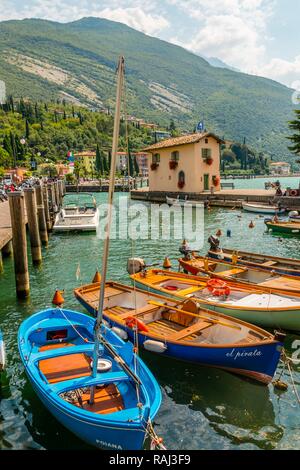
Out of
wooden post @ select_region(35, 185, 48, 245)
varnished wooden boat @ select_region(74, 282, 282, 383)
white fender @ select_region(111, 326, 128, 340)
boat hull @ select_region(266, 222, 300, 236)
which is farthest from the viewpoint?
boat hull @ select_region(266, 222, 300, 236)

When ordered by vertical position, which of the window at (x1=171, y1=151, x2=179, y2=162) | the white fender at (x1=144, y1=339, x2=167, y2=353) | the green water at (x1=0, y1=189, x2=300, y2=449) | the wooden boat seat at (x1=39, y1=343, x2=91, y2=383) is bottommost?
the green water at (x1=0, y1=189, x2=300, y2=449)

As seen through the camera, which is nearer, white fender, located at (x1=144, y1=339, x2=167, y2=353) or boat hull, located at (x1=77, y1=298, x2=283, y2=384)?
boat hull, located at (x1=77, y1=298, x2=283, y2=384)

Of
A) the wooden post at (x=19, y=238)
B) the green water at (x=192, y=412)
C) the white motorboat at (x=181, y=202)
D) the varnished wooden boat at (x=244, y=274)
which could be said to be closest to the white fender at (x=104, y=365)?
the green water at (x=192, y=412)

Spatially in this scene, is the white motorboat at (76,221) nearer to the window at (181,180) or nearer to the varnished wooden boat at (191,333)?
the varnished wooden boat at (191,333)

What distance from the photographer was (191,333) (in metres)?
10.6

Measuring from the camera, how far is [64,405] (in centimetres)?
736

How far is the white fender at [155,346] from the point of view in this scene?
10047 mm

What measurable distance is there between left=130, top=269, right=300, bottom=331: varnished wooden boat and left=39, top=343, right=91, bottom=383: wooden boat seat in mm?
4539

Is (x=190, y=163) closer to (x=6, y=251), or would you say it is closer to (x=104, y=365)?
(x=6, y=251)

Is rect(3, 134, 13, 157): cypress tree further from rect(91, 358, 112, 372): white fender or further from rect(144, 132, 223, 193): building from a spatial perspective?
rect(91, 358, 112, 372): white fender

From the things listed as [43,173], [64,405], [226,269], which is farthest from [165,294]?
[43,173]

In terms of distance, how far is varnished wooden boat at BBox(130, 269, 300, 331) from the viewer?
12492mm

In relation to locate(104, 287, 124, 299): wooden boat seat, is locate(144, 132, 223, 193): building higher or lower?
higher

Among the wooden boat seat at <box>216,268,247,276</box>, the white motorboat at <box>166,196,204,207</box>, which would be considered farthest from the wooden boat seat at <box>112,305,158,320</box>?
the white motorboat at <box>166,196,204,207</box>
